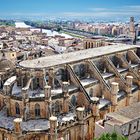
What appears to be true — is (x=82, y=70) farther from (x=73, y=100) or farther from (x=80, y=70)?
(x=73, y=100)

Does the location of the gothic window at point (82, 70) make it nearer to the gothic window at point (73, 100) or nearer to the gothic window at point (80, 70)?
the gothic window at point (80, 70)

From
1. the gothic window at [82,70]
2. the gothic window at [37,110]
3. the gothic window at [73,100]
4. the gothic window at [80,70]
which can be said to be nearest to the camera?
the gothic window at [37,110]

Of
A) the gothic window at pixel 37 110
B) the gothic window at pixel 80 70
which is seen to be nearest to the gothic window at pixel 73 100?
the gothic window at pixel 80 70

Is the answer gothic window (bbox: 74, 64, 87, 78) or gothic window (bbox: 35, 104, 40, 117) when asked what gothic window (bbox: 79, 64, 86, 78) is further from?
gothic window (bbox: 35, 104, 40, 117)

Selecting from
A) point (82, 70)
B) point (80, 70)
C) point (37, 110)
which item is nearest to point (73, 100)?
point (37, 110)

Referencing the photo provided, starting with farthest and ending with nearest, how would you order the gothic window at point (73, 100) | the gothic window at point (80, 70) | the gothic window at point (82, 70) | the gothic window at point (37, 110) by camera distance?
the gothic window at point (82, 70) < the gothic window at point (80, 70) < the gothic window at point (73, 100) < the gothic window at point (37, 110)

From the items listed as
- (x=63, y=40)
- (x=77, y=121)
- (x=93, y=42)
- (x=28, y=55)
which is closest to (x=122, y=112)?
(x=77, y=121)

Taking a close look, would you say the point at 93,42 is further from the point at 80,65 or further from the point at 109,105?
the point at 109,105

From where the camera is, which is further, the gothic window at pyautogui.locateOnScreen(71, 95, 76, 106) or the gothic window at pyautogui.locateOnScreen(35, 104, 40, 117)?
the gothic window at pyautogui.locateOnScreen(71, 95, 76, 106)

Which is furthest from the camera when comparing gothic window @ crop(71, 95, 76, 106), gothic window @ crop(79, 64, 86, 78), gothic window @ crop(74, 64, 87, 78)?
gothic window @ crop(79, 64, 86, 78)

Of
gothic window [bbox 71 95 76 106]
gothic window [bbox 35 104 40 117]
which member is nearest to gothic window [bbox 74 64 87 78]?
gothic window [bbox 71 95 76 106]

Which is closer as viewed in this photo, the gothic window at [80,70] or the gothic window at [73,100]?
the gothic window at [73,100]
